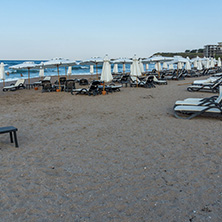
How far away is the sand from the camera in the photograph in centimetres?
227

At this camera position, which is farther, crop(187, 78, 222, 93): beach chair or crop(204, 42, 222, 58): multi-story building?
crop(204, 42, 222, 58): multi-story building

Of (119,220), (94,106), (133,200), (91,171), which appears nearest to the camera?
(119,220)

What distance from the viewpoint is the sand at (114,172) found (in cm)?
227

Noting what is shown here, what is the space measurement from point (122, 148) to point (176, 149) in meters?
0.95

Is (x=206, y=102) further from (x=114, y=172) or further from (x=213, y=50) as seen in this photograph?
(x=213, y=50)

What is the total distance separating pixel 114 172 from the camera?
10.1 ft

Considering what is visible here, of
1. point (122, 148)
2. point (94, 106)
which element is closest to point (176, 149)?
point (122, 148)

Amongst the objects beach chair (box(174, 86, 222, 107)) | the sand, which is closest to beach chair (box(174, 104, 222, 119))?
beach chair (box(174, 86, 222, 107))

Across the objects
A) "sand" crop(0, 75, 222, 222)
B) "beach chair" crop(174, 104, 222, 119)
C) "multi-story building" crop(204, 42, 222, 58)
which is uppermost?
"multi-story building" crop(204, 42, 222, 58)

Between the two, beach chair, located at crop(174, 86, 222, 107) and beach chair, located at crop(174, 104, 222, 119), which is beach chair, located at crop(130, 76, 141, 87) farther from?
beach chair, located at crop(174, 104, 222, 119)

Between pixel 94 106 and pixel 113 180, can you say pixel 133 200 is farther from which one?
pixel 94 106

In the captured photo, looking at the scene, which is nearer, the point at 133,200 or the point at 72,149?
the point at 133,200

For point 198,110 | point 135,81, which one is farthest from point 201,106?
point 135,81

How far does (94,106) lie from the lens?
805cm
